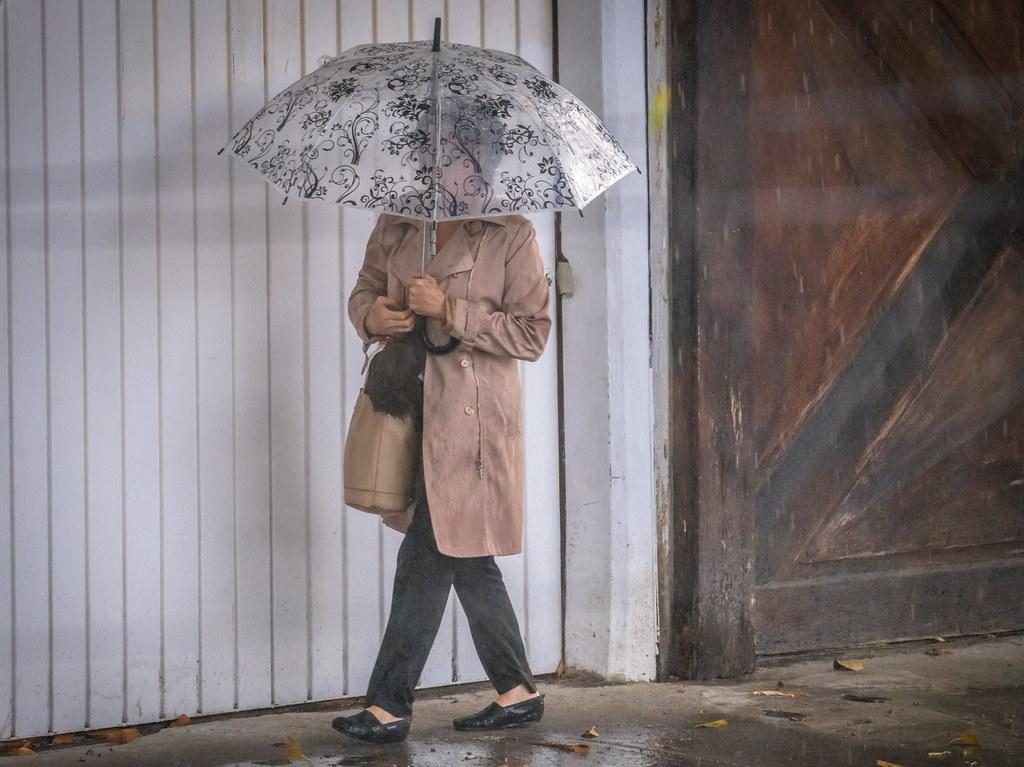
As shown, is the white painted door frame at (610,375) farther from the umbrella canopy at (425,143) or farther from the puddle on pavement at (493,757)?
the umbrella canopy at (425,143)

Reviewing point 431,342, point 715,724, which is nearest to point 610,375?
point 431,342

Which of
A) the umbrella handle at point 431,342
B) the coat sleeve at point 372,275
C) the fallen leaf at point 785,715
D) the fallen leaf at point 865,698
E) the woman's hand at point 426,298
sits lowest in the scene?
the fallen leaf at point 785,715

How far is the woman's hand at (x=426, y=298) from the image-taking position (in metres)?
4.33

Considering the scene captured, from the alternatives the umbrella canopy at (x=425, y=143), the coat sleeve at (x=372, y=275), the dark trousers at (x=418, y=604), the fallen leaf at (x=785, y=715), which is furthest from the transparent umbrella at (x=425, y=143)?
the fallen leaf at (x=785, y=715)

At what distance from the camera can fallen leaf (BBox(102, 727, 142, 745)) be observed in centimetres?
454

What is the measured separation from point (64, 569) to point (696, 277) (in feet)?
7.88

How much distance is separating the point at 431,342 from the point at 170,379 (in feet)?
2.86

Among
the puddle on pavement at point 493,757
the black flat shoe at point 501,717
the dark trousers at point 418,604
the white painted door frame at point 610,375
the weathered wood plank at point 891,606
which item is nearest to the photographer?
the puddle on pavement at point 493,757

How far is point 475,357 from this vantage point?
448cm

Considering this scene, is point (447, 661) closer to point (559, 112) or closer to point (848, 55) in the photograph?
point (559, 112)

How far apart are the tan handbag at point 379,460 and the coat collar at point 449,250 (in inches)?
16.5

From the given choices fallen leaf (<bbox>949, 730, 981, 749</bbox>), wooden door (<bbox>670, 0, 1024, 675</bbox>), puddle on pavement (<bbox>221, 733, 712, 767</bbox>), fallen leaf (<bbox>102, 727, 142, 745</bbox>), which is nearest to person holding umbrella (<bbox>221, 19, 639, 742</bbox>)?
puddle on pavement (<bbox>221, 733, 712, 767</bbox>)

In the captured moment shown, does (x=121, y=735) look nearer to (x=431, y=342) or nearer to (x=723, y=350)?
(x=431, y=342)

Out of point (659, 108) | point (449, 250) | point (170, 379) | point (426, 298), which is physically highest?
point (659, 108)
